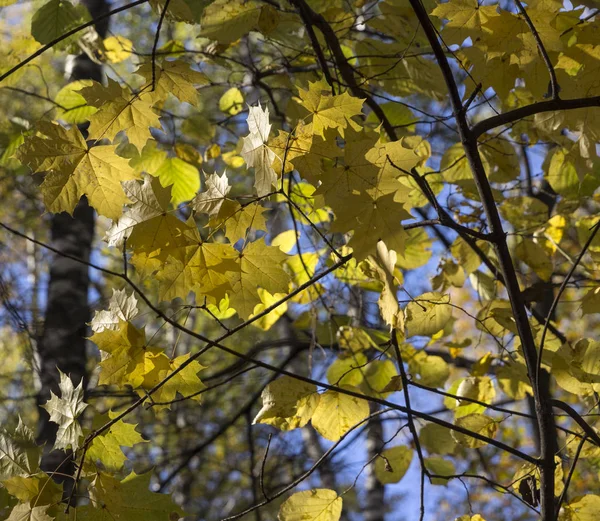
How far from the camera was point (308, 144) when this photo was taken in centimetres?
105

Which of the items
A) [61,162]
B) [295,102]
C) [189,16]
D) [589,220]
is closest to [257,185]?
[61,162]

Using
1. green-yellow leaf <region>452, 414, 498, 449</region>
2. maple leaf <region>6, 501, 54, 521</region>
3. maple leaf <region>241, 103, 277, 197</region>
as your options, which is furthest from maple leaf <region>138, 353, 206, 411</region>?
green-yellow leaf <region>452, 414, 498, 449</region>

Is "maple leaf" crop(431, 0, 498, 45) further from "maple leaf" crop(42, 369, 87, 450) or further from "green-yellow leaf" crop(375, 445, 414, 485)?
"green-yellow leaf" crop(375, 445, 414, 485)

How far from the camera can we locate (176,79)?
1.22 metres

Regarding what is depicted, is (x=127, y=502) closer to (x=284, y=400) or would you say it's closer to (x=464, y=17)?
(x=284, y=400)

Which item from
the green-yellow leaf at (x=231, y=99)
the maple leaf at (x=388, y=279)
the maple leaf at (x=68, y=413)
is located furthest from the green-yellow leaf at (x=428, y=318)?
the green-yellow leaf at (x=231, y=99)

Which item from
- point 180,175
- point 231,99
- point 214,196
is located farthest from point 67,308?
point 214,196

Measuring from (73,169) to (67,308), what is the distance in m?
1.61

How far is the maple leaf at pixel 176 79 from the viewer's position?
119 cm

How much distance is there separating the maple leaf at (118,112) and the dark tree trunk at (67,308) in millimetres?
1123

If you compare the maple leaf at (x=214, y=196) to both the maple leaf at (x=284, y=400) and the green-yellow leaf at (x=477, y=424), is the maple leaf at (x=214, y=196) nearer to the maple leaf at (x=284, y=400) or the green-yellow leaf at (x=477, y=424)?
the maple leaf at (x=284, y=400)

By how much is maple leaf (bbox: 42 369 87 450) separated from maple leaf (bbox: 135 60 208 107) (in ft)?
1.92

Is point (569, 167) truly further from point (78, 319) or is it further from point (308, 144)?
point (78, 319)

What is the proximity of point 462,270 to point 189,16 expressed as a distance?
3.79ft
